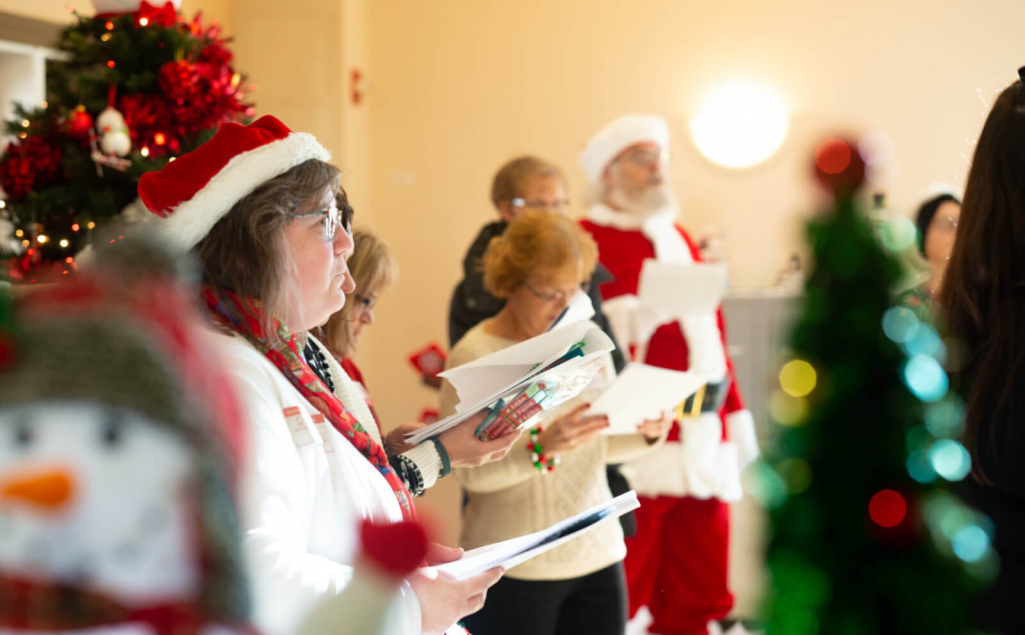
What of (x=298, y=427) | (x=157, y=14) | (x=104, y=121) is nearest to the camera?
(x=298, y=427)

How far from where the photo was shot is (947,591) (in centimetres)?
48

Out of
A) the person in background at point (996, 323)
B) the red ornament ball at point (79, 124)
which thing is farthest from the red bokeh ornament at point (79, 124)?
the person in background at point (996, 323)

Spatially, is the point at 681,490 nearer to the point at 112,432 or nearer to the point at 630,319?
the point at 630,319

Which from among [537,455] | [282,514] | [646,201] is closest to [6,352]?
[282,514]

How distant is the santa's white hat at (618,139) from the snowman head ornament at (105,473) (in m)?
3.20

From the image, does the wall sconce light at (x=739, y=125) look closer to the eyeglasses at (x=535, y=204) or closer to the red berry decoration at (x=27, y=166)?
the eyeglasses at (x=535, y=204)

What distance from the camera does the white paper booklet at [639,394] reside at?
1.83 meters

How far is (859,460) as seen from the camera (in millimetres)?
496

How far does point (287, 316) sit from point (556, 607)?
1.05m

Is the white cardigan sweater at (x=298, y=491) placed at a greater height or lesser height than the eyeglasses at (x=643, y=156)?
lesser

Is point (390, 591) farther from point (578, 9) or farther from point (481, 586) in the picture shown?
point (578, 9)

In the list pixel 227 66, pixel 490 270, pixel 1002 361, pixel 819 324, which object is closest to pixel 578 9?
pixel 227 66

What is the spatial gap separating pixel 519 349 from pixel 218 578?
1.08 m

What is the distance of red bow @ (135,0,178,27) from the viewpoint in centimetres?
259
